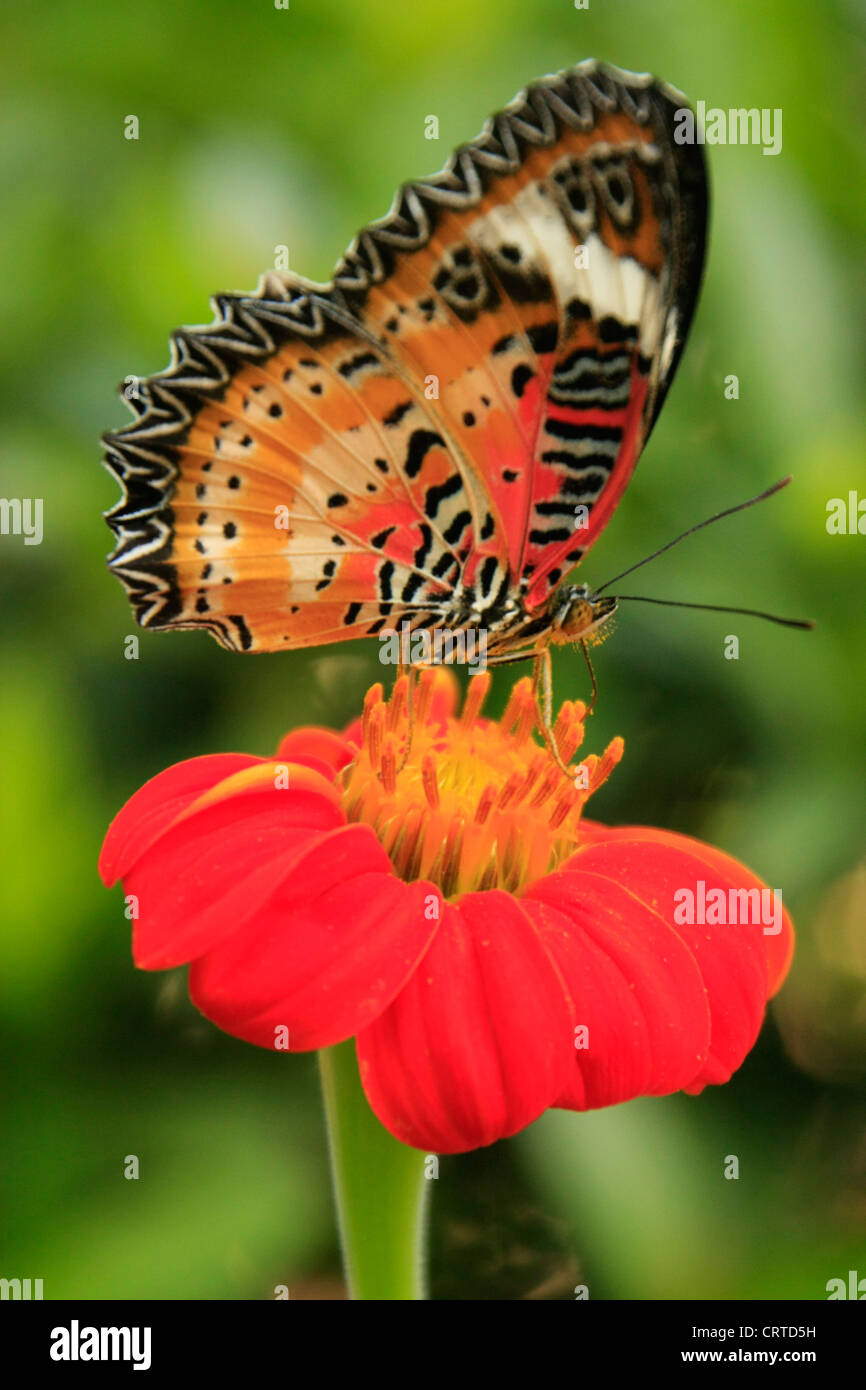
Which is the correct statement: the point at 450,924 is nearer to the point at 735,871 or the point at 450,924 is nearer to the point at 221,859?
the point at 221,859

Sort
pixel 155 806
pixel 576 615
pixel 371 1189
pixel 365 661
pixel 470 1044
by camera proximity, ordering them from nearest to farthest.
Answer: pixel 470 1044
pixel 371 1189
pixel 155 806
pixel 576 615
pixel 365 661

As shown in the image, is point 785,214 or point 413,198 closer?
point 413,198

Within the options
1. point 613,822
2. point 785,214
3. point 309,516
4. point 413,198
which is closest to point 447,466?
point 309,516

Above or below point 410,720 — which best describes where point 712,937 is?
below

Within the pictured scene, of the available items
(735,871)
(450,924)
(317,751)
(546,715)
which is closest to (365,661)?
(317,751)

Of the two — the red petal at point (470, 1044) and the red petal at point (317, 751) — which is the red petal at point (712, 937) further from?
the red petal at point (317, 751)

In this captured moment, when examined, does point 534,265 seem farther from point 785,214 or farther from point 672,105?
point 785,214
